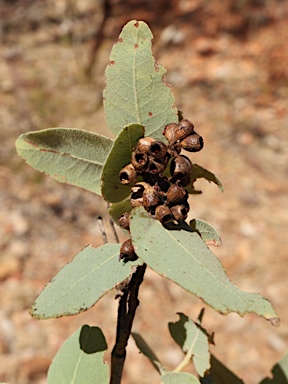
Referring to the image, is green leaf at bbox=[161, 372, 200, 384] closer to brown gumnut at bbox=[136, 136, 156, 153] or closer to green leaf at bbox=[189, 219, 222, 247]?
green leaf at bbox=[189, 219, 222, 247]

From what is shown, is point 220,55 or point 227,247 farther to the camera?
point 220,55

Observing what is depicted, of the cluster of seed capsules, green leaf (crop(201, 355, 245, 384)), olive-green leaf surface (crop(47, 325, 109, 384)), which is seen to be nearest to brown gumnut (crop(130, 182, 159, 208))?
the cluster of seed capsules

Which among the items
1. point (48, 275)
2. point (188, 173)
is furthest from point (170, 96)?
point (48, 275)

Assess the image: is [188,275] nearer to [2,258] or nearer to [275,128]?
[2,258]

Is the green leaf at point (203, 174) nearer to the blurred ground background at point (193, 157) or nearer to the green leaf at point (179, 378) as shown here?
the green leaf at point (179, 378)

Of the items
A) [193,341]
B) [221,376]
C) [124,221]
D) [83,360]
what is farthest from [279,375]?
[124,221]

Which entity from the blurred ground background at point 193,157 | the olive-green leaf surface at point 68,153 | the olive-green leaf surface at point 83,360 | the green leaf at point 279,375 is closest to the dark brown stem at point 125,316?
the olive-green leaf surface at point 83,360

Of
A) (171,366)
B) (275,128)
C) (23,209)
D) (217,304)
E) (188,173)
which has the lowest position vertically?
(171,366)
